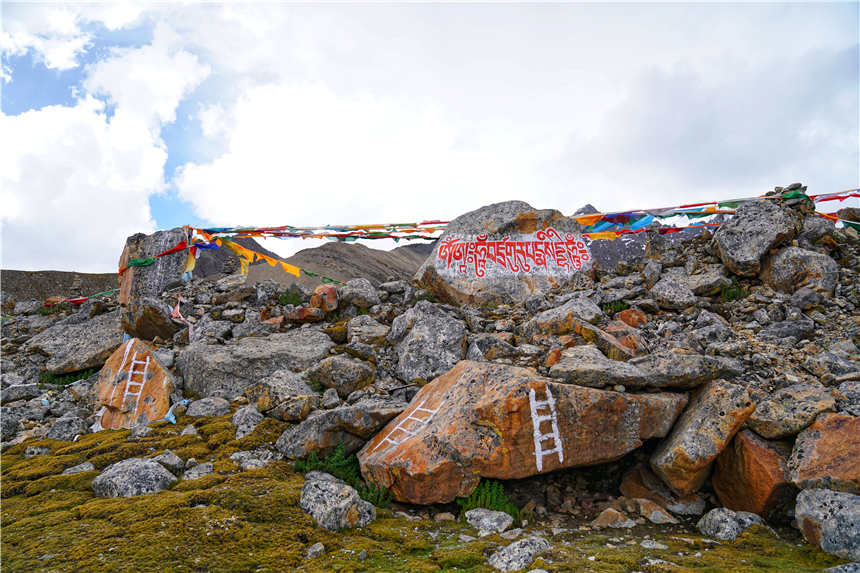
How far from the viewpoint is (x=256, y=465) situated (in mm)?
5520

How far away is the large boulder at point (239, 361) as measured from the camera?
7.80 meters

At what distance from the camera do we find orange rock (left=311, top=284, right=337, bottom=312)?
9.80m

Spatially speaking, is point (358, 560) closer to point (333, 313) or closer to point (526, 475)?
point (526, 475)

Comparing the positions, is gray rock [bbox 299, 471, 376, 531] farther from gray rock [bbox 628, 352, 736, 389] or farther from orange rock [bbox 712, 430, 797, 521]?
orange rock [bbox 712, 430, 797, 521]

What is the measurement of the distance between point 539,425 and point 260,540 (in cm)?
306

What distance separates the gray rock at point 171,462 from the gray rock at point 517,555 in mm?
3872

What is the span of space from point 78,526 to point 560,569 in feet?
13.9

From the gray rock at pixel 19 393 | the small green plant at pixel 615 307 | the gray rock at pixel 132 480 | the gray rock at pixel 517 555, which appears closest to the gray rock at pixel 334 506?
the gray rock at pixel 517 555

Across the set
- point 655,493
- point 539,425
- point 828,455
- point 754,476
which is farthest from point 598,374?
point 828,455

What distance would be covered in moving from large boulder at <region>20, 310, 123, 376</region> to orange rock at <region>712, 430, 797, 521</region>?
1091 cm

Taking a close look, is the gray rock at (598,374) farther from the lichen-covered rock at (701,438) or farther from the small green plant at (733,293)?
the small green plant at (733,293)

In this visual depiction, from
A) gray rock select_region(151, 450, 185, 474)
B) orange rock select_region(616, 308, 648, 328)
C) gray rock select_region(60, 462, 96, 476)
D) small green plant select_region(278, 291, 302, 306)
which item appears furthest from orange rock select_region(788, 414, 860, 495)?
small green plant select_region(278, 291, 302, 306)

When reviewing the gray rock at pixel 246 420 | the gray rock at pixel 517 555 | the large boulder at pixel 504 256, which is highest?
the large boulder at pixel 504 256

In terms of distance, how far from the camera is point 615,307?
868cm
